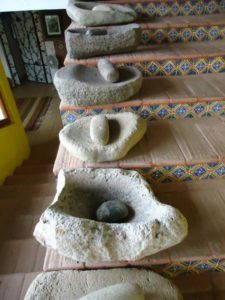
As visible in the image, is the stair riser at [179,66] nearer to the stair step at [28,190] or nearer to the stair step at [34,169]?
the stair step at [28,190]

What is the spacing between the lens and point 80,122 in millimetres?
1189

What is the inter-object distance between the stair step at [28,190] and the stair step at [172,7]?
5.51 feet

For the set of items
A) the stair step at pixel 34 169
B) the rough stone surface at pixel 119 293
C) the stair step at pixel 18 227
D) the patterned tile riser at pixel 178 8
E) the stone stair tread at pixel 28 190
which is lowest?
the stair step at pixel 34 169

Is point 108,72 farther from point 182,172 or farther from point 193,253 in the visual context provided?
point 193,253

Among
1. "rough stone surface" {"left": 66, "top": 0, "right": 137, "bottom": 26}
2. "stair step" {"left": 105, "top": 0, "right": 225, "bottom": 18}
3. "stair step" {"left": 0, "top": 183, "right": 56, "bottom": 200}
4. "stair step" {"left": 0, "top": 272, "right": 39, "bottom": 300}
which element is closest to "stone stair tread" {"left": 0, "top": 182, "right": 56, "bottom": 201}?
"stair step" {"left": 0, "top": 183, "right": 56, "bottom": 200}

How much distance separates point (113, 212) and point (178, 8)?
1.81 m

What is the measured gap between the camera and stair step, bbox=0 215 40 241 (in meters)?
1.67

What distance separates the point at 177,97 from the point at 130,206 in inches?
27.3

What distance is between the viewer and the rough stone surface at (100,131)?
106cm

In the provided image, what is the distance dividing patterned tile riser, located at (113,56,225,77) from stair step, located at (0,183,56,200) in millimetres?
1301

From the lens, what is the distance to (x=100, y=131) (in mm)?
1069

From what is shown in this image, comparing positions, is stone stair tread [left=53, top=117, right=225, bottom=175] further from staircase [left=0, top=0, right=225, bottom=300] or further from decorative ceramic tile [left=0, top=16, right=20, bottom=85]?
decorative ceramic tile [left=0, top=16, right=20, bottom=85]

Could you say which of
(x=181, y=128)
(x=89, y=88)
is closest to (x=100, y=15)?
(x=89, y=88)

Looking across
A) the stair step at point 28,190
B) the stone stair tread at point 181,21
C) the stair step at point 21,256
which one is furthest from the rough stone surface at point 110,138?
the stair step at point 28,190
